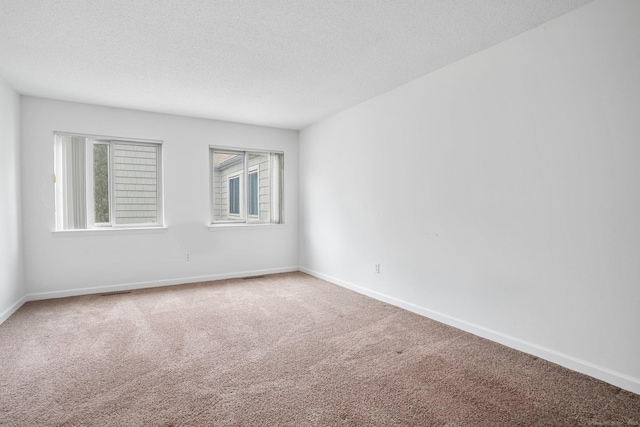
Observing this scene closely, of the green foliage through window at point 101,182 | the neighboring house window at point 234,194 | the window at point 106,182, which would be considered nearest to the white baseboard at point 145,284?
the window at point 106,182

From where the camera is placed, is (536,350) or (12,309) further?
(12,309)

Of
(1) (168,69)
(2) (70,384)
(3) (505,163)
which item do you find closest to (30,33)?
(1) (168,69)

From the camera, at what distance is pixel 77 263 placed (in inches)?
170

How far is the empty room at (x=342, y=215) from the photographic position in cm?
211

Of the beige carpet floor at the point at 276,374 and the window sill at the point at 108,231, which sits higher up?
the window sill at the point at 108,231

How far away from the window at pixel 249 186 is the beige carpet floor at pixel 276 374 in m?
2.26

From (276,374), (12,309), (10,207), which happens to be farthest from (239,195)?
(276,374)

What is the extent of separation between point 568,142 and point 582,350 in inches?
56.8

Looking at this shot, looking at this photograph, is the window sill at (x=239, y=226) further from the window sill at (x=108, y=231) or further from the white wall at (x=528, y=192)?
the white wall at (x=528, y=192)

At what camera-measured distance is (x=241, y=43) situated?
2764mm

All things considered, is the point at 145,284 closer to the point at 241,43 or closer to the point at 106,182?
the point at 106,182

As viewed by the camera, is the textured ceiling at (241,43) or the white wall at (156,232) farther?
the white wall at (156,232)

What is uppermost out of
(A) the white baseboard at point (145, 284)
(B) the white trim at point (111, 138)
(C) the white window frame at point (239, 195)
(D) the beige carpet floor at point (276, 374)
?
(B) the white trim at point (111, 138)

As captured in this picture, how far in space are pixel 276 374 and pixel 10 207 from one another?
3.52m
